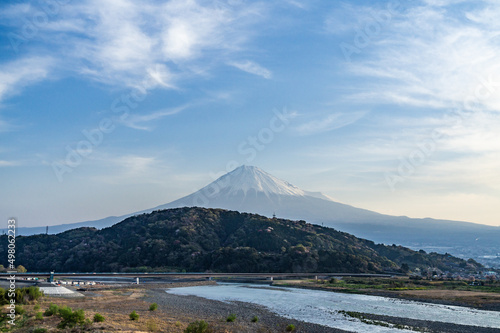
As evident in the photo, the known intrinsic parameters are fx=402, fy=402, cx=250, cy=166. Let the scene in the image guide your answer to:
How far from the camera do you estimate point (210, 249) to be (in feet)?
334

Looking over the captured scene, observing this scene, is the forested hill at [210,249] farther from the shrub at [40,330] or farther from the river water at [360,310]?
the shrub at [40,330]

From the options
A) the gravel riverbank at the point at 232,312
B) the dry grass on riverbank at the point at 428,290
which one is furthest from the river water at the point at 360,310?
the dry grass on riverbank at the point at 428,290

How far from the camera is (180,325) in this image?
27062 millimetres

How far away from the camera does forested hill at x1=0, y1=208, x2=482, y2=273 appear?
91.2 meters

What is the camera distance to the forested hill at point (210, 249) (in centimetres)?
9125

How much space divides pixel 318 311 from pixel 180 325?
1536 cm

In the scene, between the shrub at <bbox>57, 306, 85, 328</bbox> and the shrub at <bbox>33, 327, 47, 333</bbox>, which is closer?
the shrub at <bbox>33, 327, 47, 333</bbox>

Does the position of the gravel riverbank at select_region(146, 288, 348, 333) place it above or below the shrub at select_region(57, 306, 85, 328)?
below

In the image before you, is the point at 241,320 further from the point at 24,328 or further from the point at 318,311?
the point at 24,328

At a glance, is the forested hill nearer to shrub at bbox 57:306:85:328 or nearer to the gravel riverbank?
the gravel riverbank

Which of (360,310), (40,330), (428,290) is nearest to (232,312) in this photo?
(360,310)

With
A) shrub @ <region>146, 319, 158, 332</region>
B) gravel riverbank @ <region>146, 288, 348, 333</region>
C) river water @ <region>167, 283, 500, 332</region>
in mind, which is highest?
shrub @ <region>146, 319, 158, 332</region>

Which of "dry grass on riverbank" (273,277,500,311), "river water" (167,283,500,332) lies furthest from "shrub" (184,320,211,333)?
"dry grass on riverbank" (273,277,500,311)

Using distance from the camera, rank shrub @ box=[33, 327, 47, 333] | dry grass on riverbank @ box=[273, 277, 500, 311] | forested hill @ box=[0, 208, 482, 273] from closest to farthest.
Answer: shrub @ box=[33, 327, 47, 333] < dry grass on riverbank @ box=[273, 277, 500, 311] < forested hill @ box=[0, 208, 482, 273]
